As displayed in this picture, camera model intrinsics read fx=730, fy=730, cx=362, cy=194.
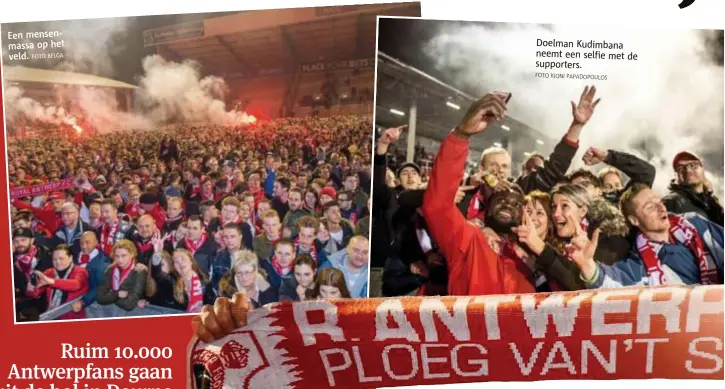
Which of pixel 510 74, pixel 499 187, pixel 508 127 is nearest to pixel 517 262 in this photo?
pixel 499 187

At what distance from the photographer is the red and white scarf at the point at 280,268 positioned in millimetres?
2889

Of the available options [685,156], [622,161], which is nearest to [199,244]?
[622,161]

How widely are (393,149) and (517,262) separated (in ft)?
2.19

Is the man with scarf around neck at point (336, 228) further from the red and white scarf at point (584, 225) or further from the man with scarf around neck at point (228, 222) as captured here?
the red and white scarf at point (584, 225)

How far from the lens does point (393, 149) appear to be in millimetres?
2871

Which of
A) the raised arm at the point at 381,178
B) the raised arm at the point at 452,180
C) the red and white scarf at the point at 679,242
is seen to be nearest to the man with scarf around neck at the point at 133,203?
the raised arm at the point at 381,178

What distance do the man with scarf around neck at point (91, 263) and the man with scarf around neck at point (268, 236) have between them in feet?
1.94

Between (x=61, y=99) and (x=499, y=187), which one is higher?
(x=61, y=99)

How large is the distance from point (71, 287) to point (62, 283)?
39mm

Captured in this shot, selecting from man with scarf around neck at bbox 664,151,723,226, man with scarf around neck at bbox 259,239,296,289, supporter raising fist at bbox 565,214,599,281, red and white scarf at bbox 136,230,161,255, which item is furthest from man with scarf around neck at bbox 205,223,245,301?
man with scarf around neck at bbox 664,151,723,226

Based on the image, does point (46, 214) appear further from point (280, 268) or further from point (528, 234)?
point (528, 234)

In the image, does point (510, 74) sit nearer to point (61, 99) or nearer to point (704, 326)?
point (704, 326)

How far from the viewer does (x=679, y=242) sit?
9.55ft

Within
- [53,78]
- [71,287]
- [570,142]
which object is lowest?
[71,287]
